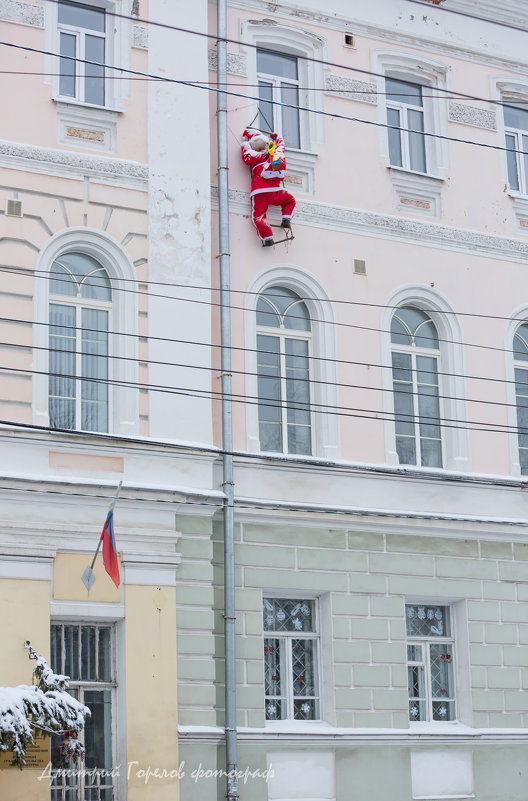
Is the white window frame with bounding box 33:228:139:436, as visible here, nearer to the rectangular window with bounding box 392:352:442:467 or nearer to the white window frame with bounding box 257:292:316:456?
the white window frame with bounding box 257:292:316:456

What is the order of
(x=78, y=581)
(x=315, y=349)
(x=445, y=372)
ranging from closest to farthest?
(x=78, y=581), (x=315, y=349), (x=445, y=372)

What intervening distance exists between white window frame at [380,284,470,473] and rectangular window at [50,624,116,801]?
207 inches

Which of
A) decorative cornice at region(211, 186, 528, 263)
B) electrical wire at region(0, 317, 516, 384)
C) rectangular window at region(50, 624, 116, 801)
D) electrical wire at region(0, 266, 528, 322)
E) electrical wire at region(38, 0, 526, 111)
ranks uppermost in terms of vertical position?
electrical wire at region(38, 0, 526, 111)

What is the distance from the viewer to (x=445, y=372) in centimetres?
2281

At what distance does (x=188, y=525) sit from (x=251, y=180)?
5.25 m

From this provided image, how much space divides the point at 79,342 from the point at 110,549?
134 inches

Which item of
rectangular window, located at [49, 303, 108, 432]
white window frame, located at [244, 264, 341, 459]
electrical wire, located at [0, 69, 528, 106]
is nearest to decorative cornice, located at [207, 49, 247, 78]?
electrical wire, located at [0, 69, 528, 106]

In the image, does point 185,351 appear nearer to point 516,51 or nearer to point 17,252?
point 17,252

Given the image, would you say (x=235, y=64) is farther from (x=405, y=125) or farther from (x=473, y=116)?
(x=473, y=116)

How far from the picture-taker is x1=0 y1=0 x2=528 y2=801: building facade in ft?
62.8

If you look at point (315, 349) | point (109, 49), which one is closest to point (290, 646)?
point (315, 349)

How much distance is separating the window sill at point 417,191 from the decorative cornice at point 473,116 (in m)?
1.20

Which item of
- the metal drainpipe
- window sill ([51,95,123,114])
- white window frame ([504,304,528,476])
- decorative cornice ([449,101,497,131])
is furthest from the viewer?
decorative cornice ([449,101,497,131])

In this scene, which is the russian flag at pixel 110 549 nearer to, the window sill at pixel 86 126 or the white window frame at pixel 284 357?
the white window frame at pixel 284 357
